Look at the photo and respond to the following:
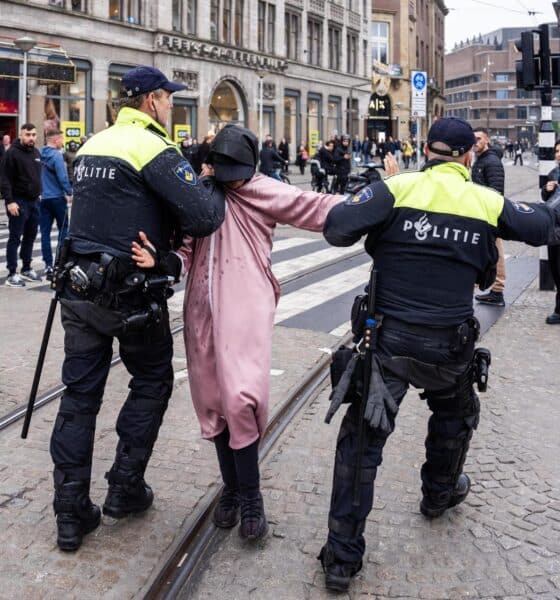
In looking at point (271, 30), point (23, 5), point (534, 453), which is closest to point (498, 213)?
point (534, 453)

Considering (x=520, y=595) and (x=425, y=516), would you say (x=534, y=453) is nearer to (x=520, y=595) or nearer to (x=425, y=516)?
(x=425, y=516)

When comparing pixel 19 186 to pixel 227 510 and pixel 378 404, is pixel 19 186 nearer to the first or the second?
pixel 227 510

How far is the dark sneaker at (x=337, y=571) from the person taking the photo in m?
3.39

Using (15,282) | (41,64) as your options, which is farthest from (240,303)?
(41,64)

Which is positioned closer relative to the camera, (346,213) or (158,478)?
(346,213)

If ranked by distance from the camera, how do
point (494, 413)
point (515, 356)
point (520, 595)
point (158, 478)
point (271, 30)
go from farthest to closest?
point (271, 30)
point (515, 356)
point (494, 413)
point (158, 478)
point (520, 595)

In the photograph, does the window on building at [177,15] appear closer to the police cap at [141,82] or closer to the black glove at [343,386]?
the police cap at [141,82]

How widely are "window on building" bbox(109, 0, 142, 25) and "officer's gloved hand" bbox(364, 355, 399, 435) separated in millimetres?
30509

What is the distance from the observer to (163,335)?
→ 12.8 ft

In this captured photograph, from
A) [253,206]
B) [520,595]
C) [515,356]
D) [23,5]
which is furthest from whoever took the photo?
[23,5]

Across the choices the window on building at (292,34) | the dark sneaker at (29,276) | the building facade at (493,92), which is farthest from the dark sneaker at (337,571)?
the building facade at (493,92)

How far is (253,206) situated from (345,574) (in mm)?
1605

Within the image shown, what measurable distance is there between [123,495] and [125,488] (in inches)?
1.9

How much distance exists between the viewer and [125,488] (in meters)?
3.96
